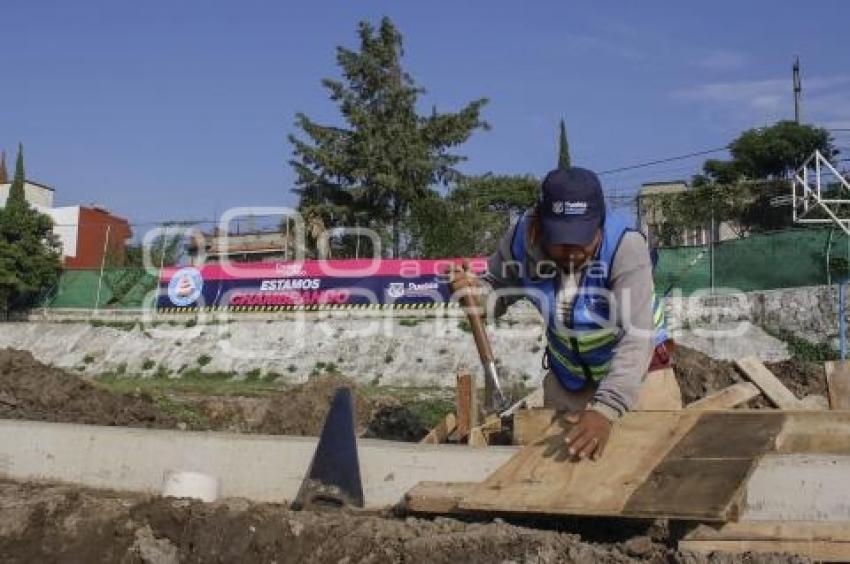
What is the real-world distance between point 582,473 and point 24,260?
32.2 meters

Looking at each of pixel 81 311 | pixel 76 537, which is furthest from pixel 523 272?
pixel 81 311

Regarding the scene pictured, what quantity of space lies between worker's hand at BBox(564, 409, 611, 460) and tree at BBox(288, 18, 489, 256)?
32.2m

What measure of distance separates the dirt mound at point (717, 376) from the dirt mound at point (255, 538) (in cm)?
772

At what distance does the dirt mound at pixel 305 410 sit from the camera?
44.4ft

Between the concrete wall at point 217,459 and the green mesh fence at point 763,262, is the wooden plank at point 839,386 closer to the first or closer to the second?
the concrete wall at point 217,459

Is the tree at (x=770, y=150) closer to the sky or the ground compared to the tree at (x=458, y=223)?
closer to the sky

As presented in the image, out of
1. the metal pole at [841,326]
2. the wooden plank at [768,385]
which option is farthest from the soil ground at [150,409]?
the metal pole at [841,326]

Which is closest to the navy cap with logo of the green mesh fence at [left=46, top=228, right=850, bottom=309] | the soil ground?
the soil ground

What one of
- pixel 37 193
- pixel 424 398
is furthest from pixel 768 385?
pixel 37 193

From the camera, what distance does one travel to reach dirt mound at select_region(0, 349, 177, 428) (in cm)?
1212

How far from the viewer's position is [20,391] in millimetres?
13062

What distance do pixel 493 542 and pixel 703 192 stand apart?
33.2 metres

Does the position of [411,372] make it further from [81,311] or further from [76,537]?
[76,537]

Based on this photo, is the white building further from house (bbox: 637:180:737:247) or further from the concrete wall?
the concrete wall
